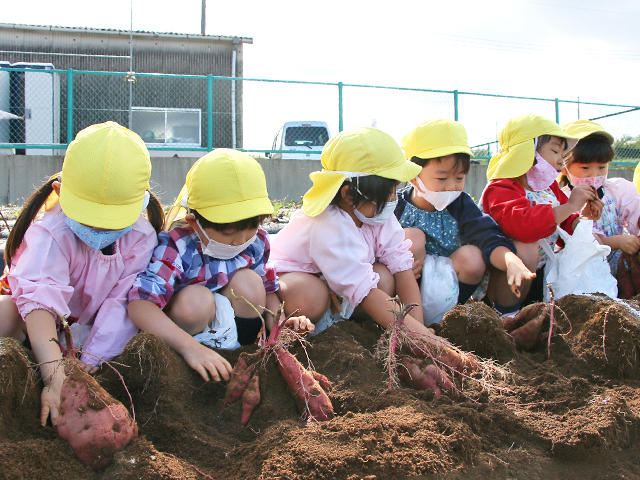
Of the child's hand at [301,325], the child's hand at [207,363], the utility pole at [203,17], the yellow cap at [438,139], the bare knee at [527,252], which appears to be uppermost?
the utility pole at [203,17]

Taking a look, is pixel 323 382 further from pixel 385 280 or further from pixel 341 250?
pixel 385 280

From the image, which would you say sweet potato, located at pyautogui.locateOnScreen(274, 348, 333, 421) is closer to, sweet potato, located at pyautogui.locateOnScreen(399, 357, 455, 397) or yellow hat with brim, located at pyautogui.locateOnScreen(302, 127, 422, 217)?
sweet potato, located at pyautogui.locateOnScreen(399, 357, 455, 397)

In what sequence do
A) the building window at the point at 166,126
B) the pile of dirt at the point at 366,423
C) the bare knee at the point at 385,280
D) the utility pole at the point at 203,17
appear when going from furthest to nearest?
the utility pole at the point at 203,17
the building window at the point at 166,126
the bare knee at the point at 385,280
the pile of dirt at the point at 366,423

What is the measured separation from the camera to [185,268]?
2082mm

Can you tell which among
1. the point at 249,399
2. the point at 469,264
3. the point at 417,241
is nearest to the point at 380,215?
the point at 417,241

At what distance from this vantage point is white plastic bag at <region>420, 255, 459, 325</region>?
2.61 m

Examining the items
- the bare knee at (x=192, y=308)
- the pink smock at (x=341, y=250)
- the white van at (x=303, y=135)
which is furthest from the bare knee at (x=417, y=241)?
the white van at (x=303, y=135)

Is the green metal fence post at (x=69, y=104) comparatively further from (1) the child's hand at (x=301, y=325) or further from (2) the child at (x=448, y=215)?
(1) the child's hand at (x=301, y=325)

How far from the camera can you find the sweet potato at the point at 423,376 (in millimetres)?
1702

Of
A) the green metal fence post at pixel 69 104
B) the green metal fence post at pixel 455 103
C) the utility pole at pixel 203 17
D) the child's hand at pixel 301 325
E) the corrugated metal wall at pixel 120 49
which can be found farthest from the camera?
the utility pole at pixel 203 17

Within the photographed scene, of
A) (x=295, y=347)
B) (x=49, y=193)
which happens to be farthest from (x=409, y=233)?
(x=49, y=193)

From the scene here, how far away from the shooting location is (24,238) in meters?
1.84

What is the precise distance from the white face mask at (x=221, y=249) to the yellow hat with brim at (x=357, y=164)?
38 centimetres

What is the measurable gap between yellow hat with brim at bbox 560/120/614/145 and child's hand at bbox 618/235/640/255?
0.68m
